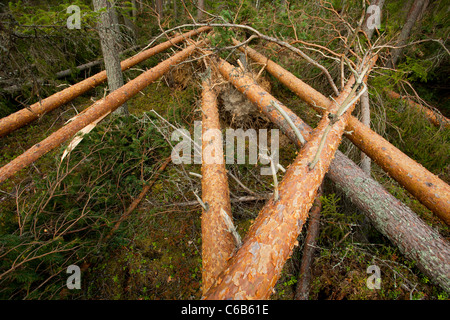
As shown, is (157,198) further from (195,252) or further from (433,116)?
(433,116)

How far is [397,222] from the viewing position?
2.21 meters

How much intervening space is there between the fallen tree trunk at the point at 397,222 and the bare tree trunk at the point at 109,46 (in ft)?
11.3

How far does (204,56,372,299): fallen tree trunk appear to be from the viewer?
1.31 metres

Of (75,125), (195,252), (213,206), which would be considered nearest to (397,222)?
(213,206)

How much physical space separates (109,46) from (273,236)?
4196mm

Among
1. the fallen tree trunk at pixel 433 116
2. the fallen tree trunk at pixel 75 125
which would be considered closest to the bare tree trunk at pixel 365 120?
the fallen tree trunk at pixel 433 116

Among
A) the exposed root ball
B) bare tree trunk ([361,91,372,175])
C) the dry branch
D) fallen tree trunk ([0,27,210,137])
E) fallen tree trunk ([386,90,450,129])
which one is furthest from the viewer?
the exposed root ball

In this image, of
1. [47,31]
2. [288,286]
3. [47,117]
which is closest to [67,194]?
[47,31]

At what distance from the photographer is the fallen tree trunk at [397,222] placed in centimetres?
198

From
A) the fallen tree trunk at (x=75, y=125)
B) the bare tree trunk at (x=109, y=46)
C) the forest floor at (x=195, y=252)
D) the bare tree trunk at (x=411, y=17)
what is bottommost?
the forest floor at (x=195, y=252)

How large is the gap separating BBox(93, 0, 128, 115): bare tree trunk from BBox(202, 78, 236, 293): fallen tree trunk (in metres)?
1.87

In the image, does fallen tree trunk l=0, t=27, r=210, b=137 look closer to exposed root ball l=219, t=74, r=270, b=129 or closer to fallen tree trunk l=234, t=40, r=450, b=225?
exposed root ball l=219, t=74, r=270, b=129

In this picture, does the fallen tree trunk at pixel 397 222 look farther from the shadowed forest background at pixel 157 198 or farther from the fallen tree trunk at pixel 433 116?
the fallen tree trunk at pixel 433 116

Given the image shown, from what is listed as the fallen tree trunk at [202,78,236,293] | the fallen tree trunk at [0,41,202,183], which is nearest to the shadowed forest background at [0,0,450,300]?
the fallen tree trunk at [0,41,202,183]
